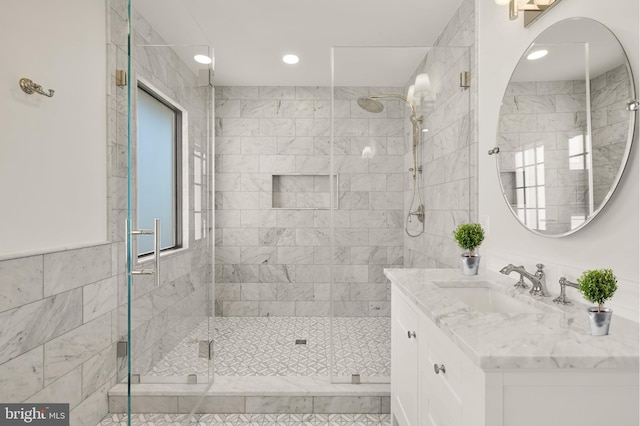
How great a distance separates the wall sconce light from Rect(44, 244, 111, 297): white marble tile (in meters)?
2.51

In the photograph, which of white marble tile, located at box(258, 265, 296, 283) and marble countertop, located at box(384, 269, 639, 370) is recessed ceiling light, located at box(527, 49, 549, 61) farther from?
white marble tile, located at box(258, 265, 296, 283)

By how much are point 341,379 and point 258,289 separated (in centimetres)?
193

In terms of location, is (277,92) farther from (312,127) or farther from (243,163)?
(243,163)

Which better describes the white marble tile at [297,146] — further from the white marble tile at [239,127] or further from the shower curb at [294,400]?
the shower curb at [294,400]

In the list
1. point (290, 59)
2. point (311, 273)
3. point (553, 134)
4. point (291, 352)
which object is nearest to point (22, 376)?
point (291, 352)

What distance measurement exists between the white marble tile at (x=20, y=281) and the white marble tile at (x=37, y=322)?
0.04m

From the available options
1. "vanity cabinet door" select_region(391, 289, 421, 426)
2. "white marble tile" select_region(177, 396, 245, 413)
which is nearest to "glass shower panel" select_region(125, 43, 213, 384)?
"white marble tile" select_region(177, 396, 245, 413)

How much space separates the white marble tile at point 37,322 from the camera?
155cm

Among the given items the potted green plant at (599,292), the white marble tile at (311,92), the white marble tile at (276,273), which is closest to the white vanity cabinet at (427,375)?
the potted green plant at (599,292)

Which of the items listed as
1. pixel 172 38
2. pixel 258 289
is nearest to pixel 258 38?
pixel 172 38

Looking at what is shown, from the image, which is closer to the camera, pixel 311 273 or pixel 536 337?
pixel 536 337

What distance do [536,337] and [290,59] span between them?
10.6 ft

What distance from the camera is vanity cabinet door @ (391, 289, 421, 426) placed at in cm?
159

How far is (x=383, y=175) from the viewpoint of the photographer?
245cm
